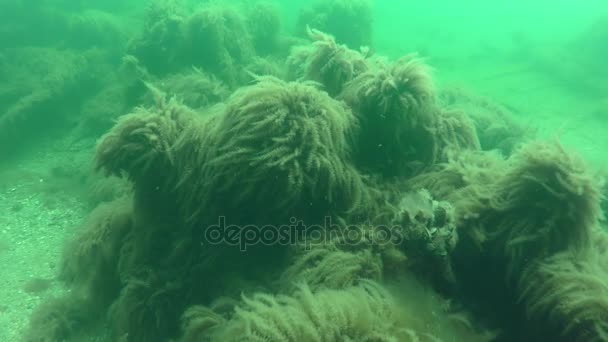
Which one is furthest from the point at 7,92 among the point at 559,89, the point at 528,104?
the point at 559,89

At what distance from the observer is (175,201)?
198 inches

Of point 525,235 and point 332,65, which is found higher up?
point 332,65

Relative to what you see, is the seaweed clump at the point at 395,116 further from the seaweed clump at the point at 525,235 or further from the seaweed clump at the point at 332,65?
the seaweed clump at the point at 525,235

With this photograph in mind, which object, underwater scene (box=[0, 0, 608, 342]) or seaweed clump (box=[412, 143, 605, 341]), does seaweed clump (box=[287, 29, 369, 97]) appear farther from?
seaweed clump (box=[412, 143, 605, 341])

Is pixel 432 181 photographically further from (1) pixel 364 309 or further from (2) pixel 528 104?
(2) pixel 528 104

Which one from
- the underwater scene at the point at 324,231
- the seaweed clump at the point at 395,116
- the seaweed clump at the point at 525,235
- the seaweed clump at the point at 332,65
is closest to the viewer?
the underwater scene at the point at 324,231

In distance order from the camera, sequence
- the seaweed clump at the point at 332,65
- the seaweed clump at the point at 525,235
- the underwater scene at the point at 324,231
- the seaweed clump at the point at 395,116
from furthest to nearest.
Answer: the seaweed clump at the point at 332,65 → the seaweed clump at the point at 395,116 → the seaweed clump at the point at 525,235 → the underwater scene at the point at 324,231

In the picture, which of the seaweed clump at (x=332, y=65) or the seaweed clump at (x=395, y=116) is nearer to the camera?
the seaweed clump at (x=395, y=116)

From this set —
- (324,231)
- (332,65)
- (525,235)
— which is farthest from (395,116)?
(525,235)

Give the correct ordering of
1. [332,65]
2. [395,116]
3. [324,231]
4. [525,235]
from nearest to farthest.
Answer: [525,235], [324,231], [395,116], [332,65]

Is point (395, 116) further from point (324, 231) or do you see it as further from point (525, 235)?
point (525, 235)

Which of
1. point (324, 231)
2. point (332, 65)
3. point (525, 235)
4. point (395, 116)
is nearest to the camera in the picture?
point (525, 235)

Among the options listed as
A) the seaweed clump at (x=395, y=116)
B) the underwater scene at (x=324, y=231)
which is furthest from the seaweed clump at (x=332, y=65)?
the seaweed clump at (x=395, y=116)

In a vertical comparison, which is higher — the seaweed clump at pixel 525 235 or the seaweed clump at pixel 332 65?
the seaweed clump at pixel 332 65
